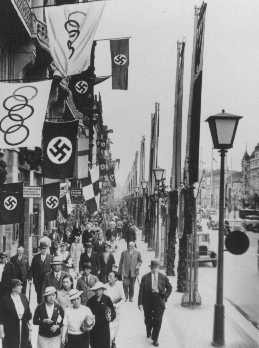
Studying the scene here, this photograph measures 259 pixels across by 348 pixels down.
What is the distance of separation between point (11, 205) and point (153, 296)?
4.62m

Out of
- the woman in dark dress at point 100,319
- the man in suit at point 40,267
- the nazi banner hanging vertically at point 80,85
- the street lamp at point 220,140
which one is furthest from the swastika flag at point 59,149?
the nazi banner hanging vertically at point 80,85

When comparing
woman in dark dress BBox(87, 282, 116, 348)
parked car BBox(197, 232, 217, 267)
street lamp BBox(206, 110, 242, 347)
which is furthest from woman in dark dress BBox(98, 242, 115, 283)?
parked car BBox(197, 232, 217, 267)

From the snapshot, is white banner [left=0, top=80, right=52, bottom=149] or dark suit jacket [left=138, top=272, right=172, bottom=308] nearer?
dark suit jacket [left=138, top=272, right=172, bottom=308]

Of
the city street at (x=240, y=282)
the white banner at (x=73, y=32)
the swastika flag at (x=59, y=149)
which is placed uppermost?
the white banner at (x=73, y=32)

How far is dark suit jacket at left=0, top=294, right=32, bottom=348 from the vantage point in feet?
27.0

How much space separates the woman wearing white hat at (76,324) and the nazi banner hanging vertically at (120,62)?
572 inches

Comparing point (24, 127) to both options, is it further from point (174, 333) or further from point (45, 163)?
point (174, 333)

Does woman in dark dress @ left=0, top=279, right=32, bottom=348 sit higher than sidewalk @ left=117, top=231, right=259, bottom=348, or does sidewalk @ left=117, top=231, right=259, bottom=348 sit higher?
woman in dark dress @ left=0, top=279, right=32, bottom=348

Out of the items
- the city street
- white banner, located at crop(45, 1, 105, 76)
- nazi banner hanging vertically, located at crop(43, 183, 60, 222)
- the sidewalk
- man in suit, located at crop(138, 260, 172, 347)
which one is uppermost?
white banner, located at crop(45, 1, 105, 76)

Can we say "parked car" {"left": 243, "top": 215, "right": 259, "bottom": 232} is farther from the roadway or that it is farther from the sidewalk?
the sidewalk

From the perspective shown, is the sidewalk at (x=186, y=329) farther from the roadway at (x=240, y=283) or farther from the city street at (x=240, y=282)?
the city street at (x=240, y=282)

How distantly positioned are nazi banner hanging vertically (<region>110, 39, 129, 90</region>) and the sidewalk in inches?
379

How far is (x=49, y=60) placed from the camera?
1013 inches

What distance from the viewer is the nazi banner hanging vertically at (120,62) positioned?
70.0 feet
